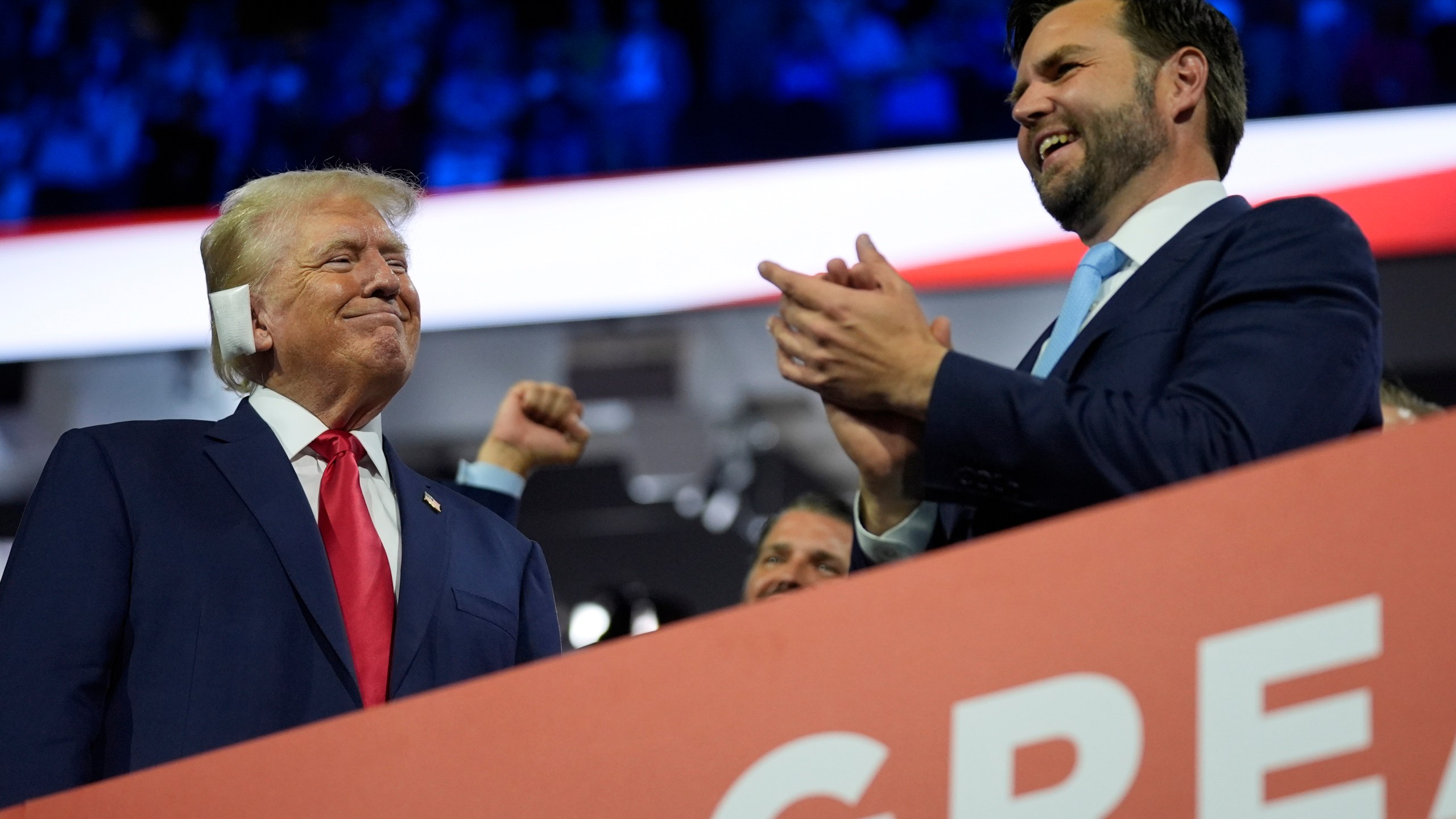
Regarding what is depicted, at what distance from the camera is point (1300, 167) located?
4.57 meters

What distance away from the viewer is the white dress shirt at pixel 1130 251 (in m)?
1.31

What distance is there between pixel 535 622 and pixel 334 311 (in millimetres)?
403

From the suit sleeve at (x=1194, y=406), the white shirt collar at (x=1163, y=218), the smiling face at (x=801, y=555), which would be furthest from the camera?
the smiling face at (x=801, y=555)

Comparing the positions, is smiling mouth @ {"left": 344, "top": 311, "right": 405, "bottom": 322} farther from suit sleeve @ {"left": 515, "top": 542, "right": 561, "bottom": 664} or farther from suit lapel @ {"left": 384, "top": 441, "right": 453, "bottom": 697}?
suit sleeve @ {"left": 515, "top": 542, "right": 561, "bottom": 664}

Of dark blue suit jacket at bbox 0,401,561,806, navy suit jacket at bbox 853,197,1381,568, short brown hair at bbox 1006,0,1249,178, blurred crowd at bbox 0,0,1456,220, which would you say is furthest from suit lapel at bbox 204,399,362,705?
blurred crowd at bbox 0,0,1456,220

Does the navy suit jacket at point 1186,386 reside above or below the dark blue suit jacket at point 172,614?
above

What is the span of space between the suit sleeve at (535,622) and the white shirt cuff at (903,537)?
1.45ft

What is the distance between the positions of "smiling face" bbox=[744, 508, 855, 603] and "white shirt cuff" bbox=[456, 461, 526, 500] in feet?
1.73

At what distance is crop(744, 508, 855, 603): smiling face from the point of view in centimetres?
258

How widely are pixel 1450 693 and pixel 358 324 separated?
3.79 feet

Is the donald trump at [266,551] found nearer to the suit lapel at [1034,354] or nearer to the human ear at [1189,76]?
the suit lapel at [1034,354]

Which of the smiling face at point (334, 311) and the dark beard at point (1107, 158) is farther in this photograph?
the smiling face at point (334, 311)

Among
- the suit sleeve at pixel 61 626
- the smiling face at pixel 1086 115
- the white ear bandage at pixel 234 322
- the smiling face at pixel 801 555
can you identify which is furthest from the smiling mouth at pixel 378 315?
the smiling face at pixel 801 555


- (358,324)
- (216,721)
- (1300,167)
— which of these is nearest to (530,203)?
(1300,167)
